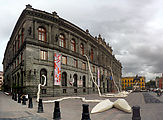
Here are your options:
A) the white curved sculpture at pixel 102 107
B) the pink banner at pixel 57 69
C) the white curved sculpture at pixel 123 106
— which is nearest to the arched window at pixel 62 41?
the pink banner at pixel 57 69

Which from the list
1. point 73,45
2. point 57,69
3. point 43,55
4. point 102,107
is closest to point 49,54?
point 43,55

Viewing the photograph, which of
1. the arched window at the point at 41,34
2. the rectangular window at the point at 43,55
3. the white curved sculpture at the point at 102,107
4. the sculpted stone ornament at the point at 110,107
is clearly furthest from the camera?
the arched window at the point at 41,34

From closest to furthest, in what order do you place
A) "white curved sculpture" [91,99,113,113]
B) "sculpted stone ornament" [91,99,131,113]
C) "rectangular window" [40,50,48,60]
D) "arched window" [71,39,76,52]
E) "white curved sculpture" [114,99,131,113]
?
"white curved sculpture" [114,99,131,113] → "sculpted stone ornament" [91,99,131,113] → "white curved sculpture" [91,99,113,113] → "rectangular window" [40,50,48,60] → "arched window" [71,39,76,52]

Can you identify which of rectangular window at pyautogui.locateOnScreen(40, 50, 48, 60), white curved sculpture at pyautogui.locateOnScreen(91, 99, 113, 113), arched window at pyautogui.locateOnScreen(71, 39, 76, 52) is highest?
arched window at pyautogui.locateOnScreen(71, 39, 76, 52)

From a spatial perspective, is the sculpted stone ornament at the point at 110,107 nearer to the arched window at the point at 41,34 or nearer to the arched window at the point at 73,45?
the arched window at the point at 41,34

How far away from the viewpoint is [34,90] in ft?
86.4

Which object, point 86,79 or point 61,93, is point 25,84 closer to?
point 61,93

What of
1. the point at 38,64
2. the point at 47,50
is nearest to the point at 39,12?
the point at 47,50

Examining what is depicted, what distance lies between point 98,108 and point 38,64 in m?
20.1

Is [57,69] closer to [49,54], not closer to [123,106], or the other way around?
[49,54]

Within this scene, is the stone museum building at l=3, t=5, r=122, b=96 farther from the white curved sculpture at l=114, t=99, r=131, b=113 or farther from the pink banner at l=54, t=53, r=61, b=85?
the white curved sculpture at l=114, t=99, r=131, b=113

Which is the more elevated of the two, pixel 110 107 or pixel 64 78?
pixel 64 78

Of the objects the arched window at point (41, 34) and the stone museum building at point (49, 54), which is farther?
the arched window at point (41, 34)

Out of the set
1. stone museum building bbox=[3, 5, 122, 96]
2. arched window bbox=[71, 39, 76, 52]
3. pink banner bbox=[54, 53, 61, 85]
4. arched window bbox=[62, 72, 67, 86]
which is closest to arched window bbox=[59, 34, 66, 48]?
stone museum building bbox=[3, 5, 122, 96]
